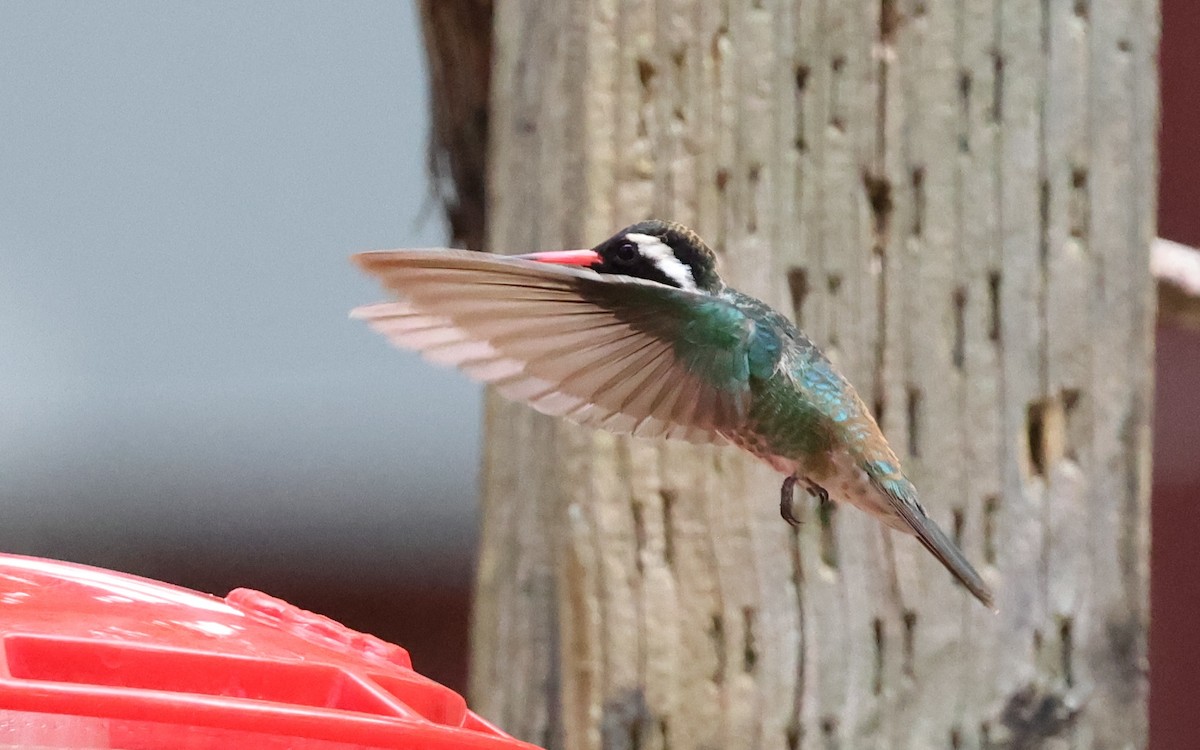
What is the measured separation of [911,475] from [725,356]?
28cm

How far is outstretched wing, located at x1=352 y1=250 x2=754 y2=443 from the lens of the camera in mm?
1104

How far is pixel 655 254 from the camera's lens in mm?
1194

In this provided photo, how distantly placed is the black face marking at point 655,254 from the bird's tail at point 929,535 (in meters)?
0.27

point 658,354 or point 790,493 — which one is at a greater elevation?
point 658,354

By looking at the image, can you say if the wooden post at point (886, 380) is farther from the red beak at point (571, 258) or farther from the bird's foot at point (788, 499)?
the red beak at point (571, 258)

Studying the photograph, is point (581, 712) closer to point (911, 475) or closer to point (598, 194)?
point (911, 475)

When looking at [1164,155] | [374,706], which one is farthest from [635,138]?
[1164,155]

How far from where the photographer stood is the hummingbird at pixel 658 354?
113 centimetres

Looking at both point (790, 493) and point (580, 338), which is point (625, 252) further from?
point (790, 493)

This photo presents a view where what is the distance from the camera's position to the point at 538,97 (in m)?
1.58

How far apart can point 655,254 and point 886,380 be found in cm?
38

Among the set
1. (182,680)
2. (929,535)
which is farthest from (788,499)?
(182,680)

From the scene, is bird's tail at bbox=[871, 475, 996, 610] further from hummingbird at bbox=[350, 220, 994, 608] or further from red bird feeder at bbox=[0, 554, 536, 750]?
red bird feeder at bbox=[0, 554, 536, 750]

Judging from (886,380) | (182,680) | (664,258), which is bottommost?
(182,680)
